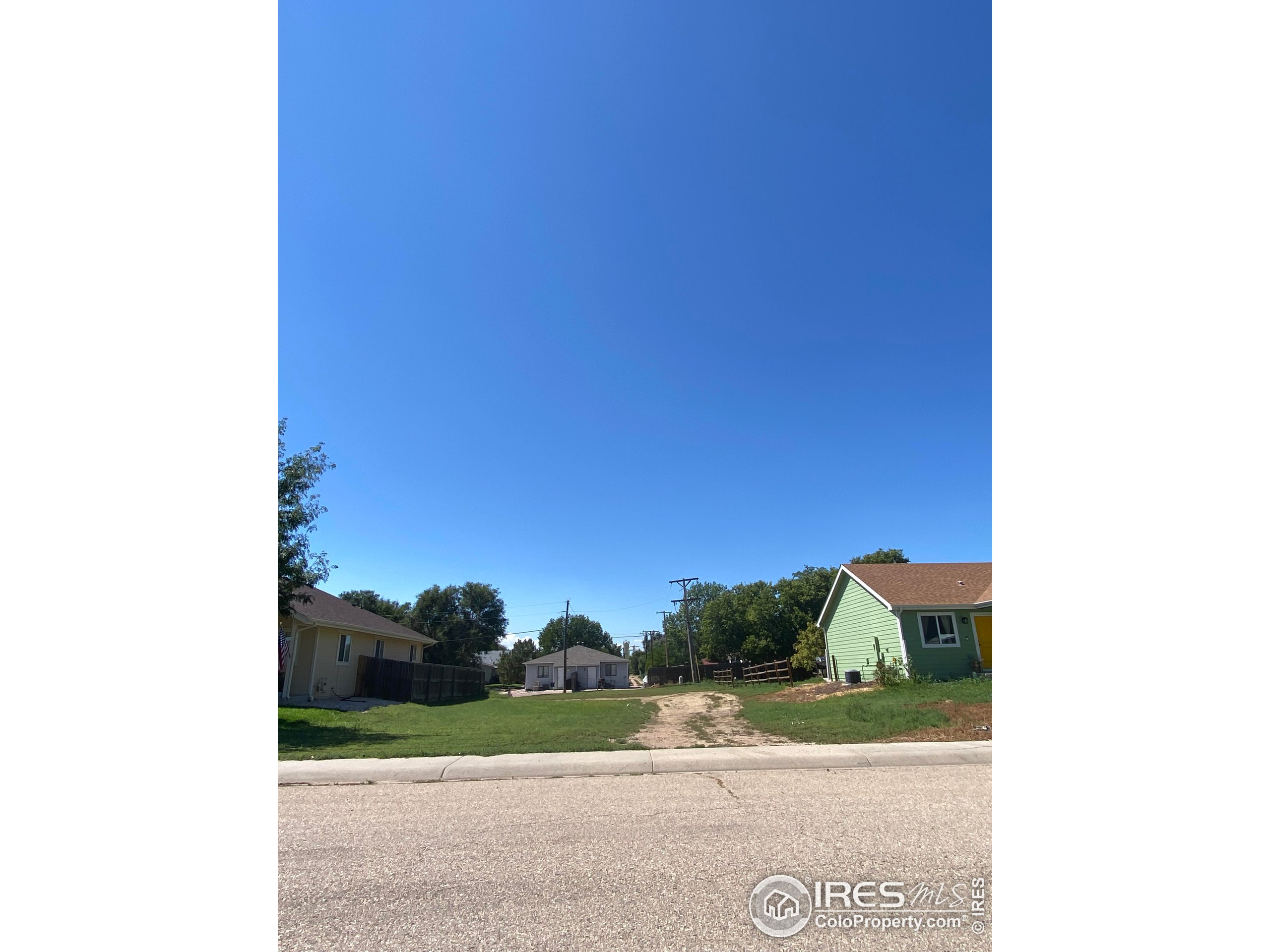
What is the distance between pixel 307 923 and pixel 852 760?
594 centimetres

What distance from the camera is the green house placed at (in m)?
20.6

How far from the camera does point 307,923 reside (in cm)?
286

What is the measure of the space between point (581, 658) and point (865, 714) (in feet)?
179

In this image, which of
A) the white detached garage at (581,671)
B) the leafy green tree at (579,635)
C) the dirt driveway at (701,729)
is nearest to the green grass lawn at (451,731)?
the dirt driveway at (701,729)

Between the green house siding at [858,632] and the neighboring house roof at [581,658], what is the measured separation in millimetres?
39012

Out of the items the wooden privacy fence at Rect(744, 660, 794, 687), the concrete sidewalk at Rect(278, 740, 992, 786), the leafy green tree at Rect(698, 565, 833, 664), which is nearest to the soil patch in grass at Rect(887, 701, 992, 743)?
the concrete sidewalk at Rect(278, 740, 992, 786)

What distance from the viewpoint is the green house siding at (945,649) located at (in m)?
20.4

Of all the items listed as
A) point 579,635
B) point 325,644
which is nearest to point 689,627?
point 325,644

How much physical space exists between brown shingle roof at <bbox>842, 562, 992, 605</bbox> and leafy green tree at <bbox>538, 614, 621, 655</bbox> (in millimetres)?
82003

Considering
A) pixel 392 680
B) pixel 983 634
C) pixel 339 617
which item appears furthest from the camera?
pixel 392 680

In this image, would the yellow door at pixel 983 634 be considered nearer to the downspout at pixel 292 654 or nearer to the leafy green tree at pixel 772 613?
the leafy green tree at pixel 772 613

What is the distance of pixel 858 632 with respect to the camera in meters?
24.2

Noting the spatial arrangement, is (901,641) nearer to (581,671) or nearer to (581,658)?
(581,671)
